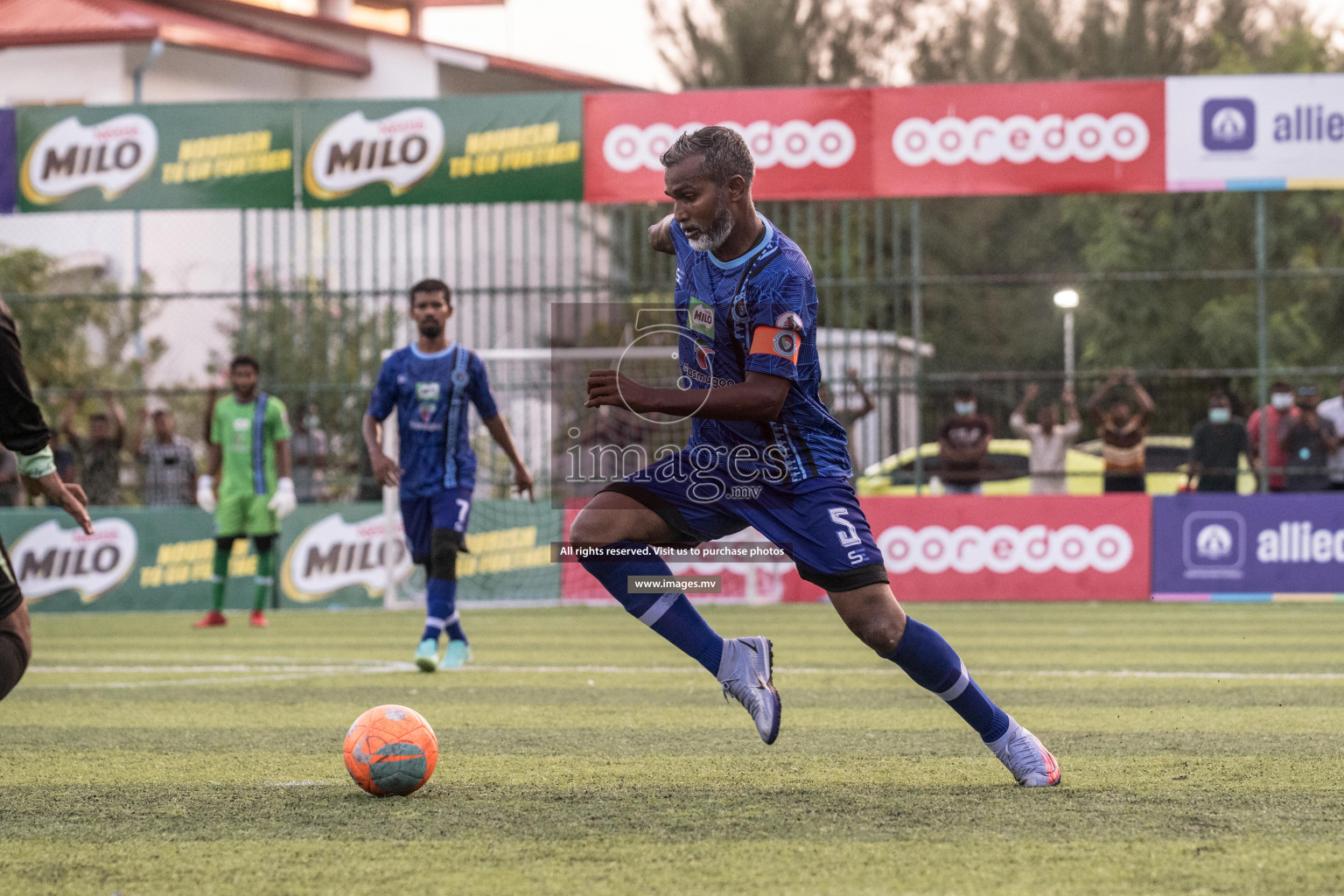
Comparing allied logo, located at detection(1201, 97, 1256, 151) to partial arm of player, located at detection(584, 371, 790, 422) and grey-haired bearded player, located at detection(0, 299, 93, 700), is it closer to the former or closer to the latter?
partial arm of player, located at detection(584, 371, 790, 422)

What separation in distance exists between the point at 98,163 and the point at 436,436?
27.1 feet

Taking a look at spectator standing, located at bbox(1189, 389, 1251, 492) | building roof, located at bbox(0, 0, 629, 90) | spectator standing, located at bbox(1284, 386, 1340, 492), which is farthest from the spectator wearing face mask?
building roof, located at bbox(0, 0, 629, 90)

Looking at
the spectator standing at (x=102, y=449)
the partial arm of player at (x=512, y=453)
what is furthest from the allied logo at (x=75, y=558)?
the partial arm of player at (x=512, y=453)

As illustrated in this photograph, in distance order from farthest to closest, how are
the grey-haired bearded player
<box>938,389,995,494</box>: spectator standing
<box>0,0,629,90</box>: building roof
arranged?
<box>0,0,629,90</box>: building roof, <box>938,389,995,494</box>: spectator standing, the grey-haired bearded player

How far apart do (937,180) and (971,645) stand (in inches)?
230

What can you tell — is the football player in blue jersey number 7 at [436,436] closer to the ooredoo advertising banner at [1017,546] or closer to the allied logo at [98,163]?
the ooredoo advertising banner at [1017,546]

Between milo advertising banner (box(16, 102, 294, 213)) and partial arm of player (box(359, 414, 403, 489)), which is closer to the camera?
partial arm of player (box(359, 414, 403, 489))

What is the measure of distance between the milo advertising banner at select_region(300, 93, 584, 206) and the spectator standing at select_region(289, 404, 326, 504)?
219 centimetres

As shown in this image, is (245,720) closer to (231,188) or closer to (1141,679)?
(1141,679)

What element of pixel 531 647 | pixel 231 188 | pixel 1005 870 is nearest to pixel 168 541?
pixel 231 188

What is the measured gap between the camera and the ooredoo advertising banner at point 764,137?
15172mm

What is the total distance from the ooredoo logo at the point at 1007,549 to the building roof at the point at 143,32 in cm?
1938

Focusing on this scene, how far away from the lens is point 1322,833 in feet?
13.9

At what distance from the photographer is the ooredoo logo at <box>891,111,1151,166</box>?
15086 millimetres
